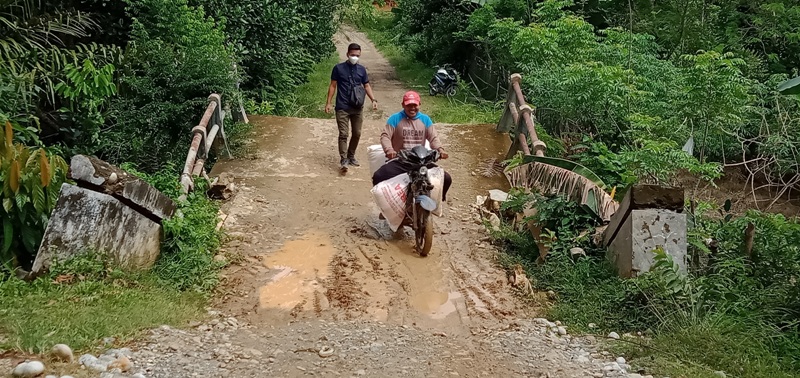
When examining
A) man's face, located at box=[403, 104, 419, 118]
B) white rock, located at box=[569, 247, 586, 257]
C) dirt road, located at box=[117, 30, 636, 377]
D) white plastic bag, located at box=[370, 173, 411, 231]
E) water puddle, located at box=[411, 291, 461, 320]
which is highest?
man's face, located at box=[403, 104, 419, 118]

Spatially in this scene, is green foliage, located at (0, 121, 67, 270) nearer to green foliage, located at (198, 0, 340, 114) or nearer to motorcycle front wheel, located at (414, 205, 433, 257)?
motorcycle front wheel, located at (414, 205, 433, 257)

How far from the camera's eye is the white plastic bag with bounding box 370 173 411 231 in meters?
6.82

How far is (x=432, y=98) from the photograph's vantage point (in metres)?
16.4

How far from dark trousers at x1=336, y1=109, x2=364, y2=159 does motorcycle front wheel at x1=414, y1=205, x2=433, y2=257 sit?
2.66 m

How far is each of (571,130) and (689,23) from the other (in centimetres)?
489

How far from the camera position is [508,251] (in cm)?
703

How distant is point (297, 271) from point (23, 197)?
2.23 metres

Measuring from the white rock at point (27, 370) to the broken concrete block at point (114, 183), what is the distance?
206 cm

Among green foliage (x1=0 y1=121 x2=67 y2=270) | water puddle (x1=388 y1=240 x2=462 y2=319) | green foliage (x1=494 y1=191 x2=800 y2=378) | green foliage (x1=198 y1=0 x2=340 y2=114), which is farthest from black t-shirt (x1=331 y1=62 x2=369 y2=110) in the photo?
green foliage (x1=0 y1=121 x2=67 y2=270)

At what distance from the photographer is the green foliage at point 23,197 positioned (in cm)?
532

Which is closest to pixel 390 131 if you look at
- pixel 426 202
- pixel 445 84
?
pixel 426 202

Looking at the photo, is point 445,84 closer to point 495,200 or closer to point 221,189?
point 495,200

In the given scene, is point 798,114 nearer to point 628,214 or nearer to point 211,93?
point 628,214

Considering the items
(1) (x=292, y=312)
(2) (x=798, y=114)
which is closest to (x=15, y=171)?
(1) (x=292, y=312)
